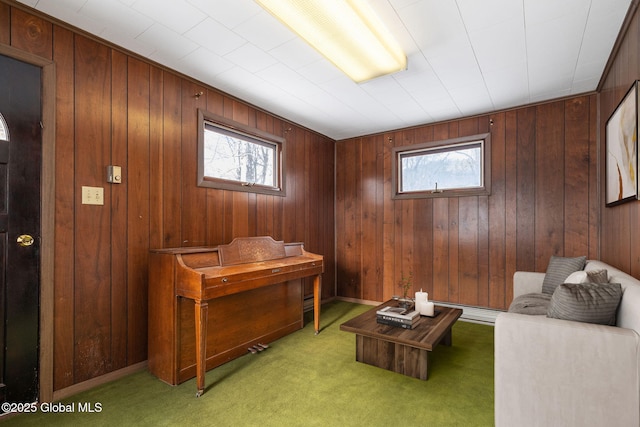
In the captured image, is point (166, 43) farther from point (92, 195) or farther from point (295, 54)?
point (92, 195)

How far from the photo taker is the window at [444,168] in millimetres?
3650

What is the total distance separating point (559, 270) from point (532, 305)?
1.73 feet

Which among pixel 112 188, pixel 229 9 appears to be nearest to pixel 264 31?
pixel 229 9

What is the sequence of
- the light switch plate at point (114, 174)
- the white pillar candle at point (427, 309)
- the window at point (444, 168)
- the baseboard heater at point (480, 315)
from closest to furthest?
1. the light switch plate at point (114, 174)
2. the white pillar candle at point (427, 309)
3. the baseboard heater at point (480, 315)
4. the window at point (444, 168)

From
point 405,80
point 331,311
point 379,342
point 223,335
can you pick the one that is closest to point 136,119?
point 223,335

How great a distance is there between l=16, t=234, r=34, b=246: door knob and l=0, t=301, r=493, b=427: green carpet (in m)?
1.01

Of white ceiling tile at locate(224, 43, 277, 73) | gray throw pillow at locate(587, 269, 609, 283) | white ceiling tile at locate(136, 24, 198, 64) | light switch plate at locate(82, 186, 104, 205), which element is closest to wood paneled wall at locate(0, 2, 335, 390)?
light switch plate at locate(82, 186, 104, 205)

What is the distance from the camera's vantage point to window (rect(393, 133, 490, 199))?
12.0 feet

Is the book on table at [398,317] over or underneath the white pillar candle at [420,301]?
underneath

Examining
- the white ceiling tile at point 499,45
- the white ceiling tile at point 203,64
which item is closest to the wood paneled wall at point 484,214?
the white ceiling tile at point 499,45

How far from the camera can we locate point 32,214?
1.89 m

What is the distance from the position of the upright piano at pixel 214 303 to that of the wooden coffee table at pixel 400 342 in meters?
0.76

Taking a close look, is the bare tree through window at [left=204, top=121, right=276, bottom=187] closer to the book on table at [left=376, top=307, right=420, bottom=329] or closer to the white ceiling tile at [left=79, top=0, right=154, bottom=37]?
the white ceiling tile at [left=79, top=0, right=154, bottom=37]

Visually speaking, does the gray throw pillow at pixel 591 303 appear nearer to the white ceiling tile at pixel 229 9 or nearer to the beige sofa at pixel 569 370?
the beige sofa at pixel 569 370
